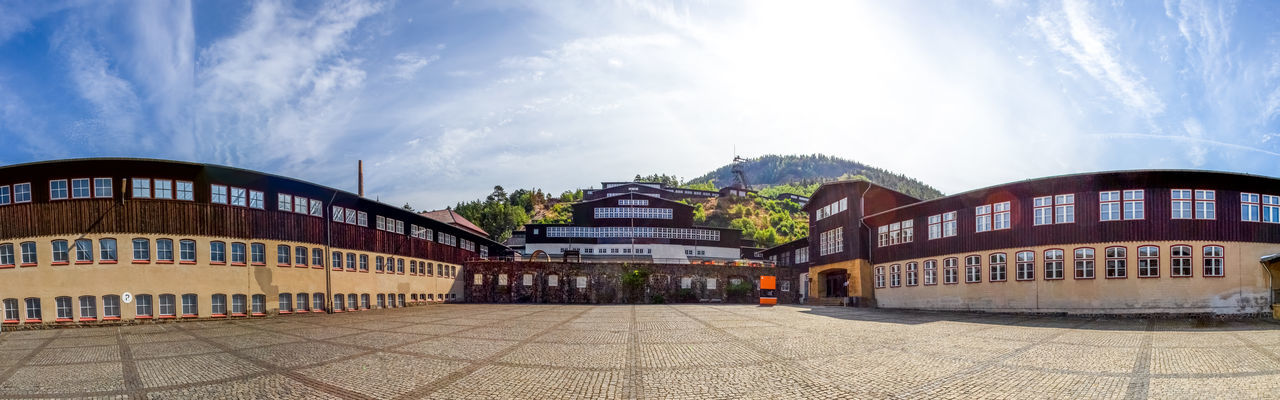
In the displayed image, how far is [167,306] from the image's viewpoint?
26969 millimetres

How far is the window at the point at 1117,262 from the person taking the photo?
26.8 meters

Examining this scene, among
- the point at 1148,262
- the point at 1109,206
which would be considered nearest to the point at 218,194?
the point at 1109,206

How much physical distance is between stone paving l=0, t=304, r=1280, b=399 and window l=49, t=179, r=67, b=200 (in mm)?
7349

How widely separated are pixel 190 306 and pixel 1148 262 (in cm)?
4273

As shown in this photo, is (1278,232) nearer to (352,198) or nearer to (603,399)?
(603,399)

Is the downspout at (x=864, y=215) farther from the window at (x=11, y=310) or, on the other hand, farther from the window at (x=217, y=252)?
the window at (x=11, y=310)

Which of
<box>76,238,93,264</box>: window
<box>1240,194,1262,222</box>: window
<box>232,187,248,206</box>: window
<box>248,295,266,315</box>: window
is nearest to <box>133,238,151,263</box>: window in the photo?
<box>76,238,93,264</box>: window

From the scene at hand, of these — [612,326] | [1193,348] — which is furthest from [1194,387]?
[612,326]

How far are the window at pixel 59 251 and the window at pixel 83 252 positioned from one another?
0.47 m

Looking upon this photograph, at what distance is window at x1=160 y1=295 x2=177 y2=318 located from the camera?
87.9 ft

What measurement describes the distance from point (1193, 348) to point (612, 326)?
16991mm

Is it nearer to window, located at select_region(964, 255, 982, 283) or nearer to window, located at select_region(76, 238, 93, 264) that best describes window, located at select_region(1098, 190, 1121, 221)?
window, located at select_region(964, 255, 982, 283)

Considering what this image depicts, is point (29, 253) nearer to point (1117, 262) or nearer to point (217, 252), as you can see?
point (217, 252)

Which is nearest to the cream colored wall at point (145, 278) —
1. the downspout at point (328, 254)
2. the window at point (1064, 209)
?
the downspout at point (328, 254)
